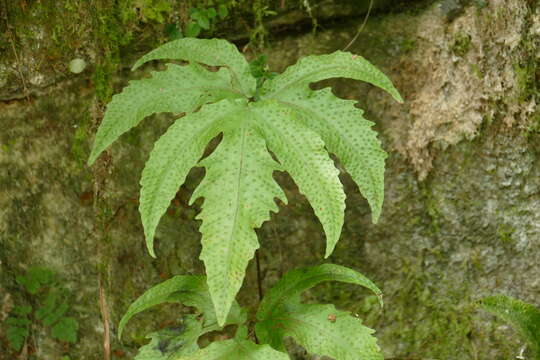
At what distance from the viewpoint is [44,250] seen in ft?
8.18

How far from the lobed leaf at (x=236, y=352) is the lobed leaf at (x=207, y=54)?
825 mm

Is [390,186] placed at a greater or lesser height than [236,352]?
greater

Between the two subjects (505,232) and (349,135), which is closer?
(349,135)

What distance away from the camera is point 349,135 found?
1682mm

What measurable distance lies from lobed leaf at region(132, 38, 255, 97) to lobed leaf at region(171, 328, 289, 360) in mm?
825

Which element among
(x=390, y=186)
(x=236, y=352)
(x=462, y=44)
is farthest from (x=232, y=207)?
(x=462, y=44)

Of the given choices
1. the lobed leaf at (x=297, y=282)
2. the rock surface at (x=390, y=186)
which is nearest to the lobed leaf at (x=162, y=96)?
the rock surface at (x=390, y=186)

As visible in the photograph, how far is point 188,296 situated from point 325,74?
0.85 metres

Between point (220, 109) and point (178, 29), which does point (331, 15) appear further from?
point (220, 109)

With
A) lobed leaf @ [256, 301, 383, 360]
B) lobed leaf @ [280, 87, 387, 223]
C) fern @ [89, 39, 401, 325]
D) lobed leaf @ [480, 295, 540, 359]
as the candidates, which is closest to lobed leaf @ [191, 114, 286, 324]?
fern @ [89, 39, 401, 325]

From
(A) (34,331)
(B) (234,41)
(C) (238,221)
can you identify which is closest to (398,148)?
(B) (234,41)

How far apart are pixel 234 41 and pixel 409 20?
67 cm

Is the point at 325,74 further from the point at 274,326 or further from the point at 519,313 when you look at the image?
the point at 519,313

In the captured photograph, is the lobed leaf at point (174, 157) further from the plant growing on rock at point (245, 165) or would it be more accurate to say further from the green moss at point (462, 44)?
the green moss at point (462, 44)
